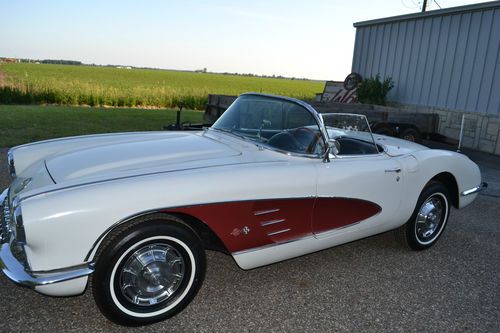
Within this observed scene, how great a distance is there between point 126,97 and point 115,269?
16.7 metres

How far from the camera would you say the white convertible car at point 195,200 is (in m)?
2.25

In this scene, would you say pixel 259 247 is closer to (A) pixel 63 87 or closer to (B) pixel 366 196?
(B) pixel 366 196

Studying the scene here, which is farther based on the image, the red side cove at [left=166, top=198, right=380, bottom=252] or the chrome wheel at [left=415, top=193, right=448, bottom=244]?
the chrome wheel at [left=415, top=193, right=448, bottom=244]

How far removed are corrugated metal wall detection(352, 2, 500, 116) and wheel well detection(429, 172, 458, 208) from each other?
6.92 metres

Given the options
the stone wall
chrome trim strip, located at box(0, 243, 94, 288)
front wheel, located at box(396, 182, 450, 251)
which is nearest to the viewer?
chrome trim strip, located at box(0, 243, 94, 288)

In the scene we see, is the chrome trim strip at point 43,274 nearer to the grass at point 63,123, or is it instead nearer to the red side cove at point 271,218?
the red side cove at point 271,218

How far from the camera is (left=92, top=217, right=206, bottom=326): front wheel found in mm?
2359

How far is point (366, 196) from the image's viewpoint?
3.37 meters

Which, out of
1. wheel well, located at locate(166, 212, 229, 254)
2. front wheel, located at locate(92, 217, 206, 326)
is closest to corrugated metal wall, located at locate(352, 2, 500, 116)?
wheel well, located at locate(166, 212, 229, 254)

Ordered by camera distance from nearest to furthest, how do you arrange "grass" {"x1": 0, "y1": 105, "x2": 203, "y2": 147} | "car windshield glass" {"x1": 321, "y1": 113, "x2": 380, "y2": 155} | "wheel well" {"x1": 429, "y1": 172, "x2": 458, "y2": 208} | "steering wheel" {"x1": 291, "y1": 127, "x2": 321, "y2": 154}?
"steering wheel" {"x1": 291, "y1": 127, "x2": 321, "y2": 154}, "car windshield glass" {"x1": 321, "y1": 113, "x2": 380, "y2": 155}, "wheel well" {"x1": 429, "y1": 172, "x2": 458, "y2": 208}, "grass" {"x1": 0, "y1": 105, "x2": 203, "y2": 147}

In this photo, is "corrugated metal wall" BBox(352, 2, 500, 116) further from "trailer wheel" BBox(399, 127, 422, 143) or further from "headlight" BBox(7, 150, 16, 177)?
"headlight" BBox(7, 150, 16, 177)

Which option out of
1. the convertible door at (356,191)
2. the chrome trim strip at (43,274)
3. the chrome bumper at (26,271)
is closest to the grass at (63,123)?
the chrome bumper at (26,271)

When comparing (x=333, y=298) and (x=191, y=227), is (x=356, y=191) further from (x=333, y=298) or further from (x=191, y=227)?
(x=191, y=227)

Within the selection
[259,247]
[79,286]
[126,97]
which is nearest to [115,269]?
[79,286]
